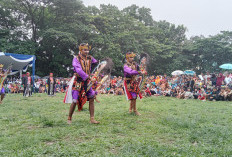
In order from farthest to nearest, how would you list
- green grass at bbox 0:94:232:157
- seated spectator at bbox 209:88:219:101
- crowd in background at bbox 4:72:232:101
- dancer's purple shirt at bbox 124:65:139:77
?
crowd in background at bbox 4:72:232:101, seated spectator at bbox 209:88:219:101, dancer's purple shirt at bbox 124:65:139:77, green grass at bbox 0:94:232:157

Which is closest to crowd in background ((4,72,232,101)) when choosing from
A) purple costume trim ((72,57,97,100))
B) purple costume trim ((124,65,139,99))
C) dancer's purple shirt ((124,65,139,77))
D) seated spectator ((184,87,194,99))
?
seated spectator ((184,87,194,99))

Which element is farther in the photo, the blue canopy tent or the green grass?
the blue canopy tent

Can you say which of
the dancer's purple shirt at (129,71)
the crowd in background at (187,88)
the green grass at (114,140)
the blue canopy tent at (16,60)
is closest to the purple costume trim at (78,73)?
the green grass at (114,140)

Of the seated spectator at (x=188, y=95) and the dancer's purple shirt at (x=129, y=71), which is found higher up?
the dancer's purple shirt at (x=129, y=71)

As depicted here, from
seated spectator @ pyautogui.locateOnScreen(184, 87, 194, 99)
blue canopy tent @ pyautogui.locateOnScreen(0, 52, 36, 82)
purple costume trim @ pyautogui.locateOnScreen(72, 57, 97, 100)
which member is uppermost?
blue canopy tent @ pyautogui.locateOnScreen(0, 52, 36, 82)

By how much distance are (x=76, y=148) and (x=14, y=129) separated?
233 centimetres

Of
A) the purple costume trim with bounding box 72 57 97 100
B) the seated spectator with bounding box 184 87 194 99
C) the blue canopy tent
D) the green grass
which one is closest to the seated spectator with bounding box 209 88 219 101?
the seated spectator with bounding box 184 87 194 99

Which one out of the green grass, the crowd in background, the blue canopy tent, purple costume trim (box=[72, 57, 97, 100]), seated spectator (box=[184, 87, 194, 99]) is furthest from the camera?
the blue canopy tent

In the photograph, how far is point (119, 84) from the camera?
20719 mm

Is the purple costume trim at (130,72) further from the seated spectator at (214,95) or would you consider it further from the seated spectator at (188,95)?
the seated spectator at (188,95)

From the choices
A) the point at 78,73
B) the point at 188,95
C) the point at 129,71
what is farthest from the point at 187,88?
the point at 78,73

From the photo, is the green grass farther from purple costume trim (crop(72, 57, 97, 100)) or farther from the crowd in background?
the crowd in background

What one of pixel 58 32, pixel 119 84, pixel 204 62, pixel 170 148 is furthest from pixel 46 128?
pixel 204 62

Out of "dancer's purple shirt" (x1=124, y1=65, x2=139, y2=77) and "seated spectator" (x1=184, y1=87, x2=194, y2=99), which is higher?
"dancer's purple shirt" (x1=124, y1=65, x2=139, y2=77)
